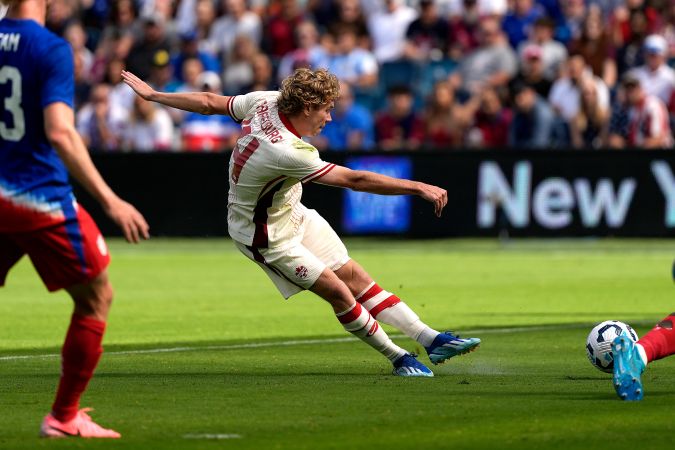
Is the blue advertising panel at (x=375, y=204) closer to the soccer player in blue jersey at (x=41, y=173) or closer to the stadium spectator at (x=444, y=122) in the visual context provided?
the stadium spectator at (x=444, y=122)

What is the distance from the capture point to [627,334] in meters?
8.06

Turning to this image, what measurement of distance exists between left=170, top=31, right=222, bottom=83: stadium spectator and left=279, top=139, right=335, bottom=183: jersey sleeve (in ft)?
54.4

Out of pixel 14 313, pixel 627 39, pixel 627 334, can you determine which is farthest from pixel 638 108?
pixel 627 334

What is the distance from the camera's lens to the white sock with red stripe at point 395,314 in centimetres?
962

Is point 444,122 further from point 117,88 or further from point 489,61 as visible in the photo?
point 117,88

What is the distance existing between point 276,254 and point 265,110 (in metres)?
0.90

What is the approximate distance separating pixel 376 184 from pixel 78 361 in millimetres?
2581

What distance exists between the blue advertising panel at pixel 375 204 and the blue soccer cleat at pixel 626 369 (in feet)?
46.9

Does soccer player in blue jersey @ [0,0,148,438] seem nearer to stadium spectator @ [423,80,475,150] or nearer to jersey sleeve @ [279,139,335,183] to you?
jersey sleeve @ [279,139,335,183]

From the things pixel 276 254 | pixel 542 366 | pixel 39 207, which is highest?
pixel 39 207

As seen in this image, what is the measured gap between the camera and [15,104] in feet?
21.4

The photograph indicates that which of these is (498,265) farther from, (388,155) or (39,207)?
(39,207)

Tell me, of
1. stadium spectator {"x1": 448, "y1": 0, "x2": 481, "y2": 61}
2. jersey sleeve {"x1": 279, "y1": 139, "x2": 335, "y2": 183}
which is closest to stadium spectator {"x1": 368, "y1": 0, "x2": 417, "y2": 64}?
stadium spectator {"x1": 448, "y1": 0, "x2": 481, "y2": 61}

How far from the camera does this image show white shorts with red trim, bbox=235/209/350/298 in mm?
9289
